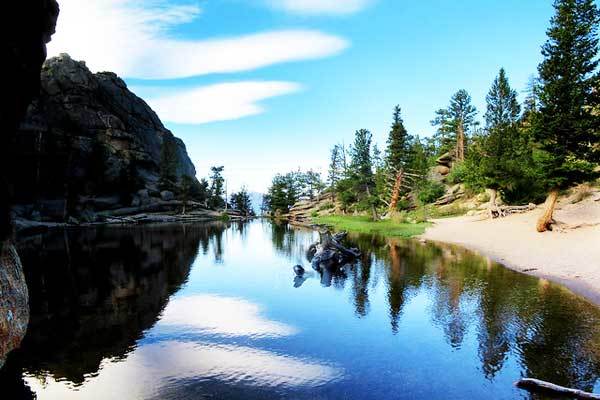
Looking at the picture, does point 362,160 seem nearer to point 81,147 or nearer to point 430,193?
point 430,193

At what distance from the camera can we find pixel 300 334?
17516 millimetres

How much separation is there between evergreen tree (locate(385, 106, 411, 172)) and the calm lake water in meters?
43.0

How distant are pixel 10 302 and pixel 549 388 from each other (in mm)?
17454

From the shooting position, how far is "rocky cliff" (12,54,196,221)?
6750 cm

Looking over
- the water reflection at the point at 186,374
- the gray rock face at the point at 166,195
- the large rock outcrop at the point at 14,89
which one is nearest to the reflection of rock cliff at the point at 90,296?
the water reflection at the point at 186,374

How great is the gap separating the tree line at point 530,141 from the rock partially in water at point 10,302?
41.1 meters

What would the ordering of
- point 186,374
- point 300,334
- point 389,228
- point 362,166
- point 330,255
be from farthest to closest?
point 362,166 → point 389,228 → point 330,255 → point 300,334 → point 186,374

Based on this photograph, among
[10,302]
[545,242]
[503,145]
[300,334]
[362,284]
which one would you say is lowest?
[300,334]

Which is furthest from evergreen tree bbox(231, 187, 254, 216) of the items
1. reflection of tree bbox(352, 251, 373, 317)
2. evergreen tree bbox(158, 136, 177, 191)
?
reflection of tree bbox(352, 251, 373, 317)

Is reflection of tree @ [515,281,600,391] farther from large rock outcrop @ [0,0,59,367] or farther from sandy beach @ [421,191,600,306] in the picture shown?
large rock outcrop @ [0,0,59,367]

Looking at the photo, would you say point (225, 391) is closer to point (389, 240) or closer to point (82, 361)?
point (82, 361)

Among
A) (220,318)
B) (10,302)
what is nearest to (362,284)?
(220,318)

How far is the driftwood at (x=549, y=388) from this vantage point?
10.9m

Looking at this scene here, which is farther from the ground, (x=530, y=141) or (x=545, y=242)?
(x=530, y=141)
